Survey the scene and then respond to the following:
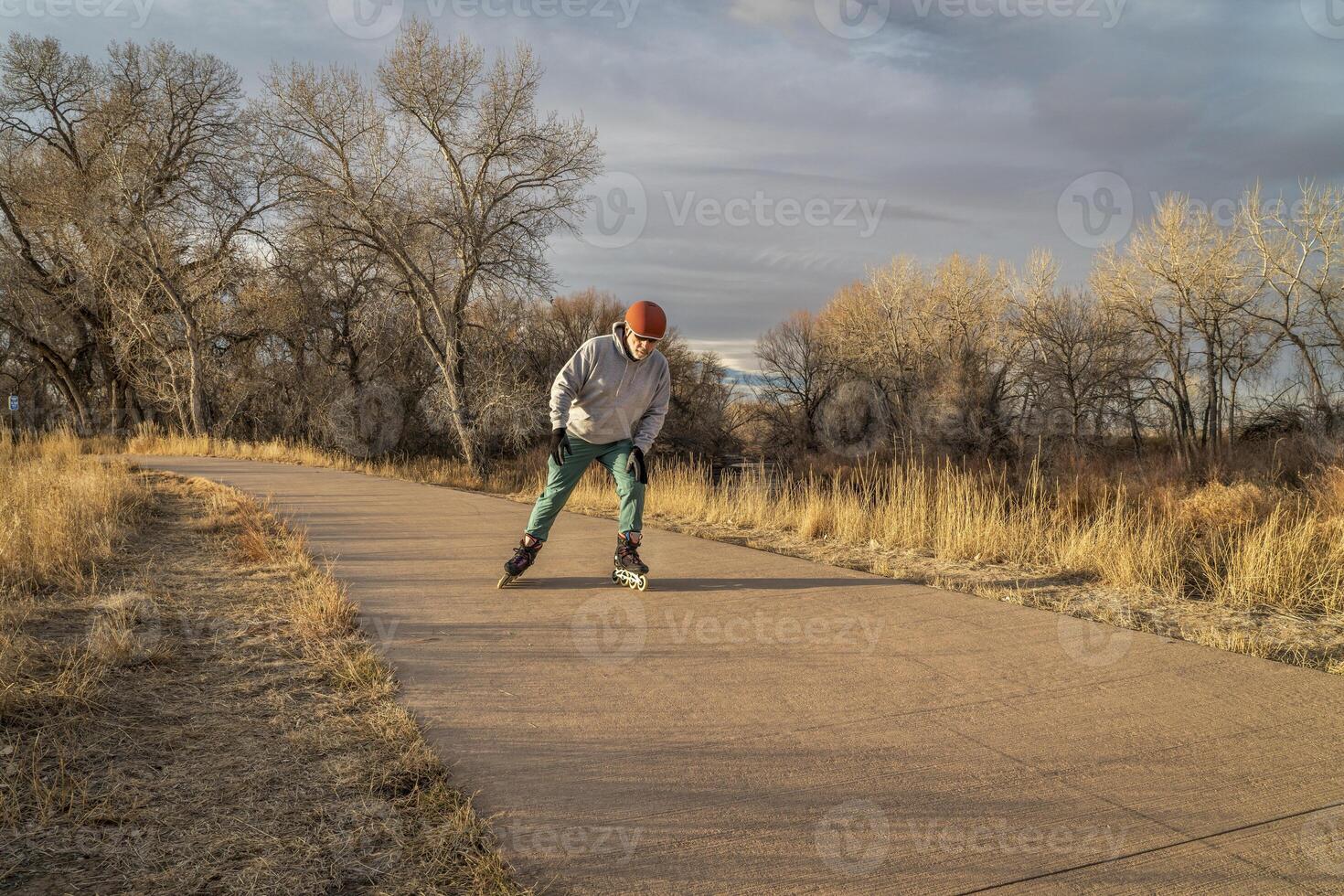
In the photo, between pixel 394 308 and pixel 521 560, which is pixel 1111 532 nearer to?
pixel 521 560

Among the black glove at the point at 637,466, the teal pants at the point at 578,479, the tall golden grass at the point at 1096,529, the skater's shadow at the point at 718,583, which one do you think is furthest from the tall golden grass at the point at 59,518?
the tall golden grass at the point at 1096,529

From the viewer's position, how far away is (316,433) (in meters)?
33.7

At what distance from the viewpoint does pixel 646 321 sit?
612cm

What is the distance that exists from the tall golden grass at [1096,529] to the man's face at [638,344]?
11.6ft

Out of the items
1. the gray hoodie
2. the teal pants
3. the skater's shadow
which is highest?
the gray hoodie

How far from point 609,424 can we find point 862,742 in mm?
3496

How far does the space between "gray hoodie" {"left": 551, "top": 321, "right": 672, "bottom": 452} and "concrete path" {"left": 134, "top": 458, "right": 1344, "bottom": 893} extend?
1.26 meters

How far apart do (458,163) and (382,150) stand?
1.94m

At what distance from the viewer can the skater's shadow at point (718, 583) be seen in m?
6.52

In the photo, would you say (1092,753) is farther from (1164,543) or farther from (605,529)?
(605,529)

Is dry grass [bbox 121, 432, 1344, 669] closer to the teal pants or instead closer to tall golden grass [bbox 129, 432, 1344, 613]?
tall golden grass [bbox 129, 432, 1344, 613]

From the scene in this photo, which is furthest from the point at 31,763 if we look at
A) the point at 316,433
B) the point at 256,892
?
the point at 316,433

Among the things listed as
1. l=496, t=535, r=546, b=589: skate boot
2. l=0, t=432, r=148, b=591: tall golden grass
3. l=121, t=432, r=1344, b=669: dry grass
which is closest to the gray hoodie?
l=496, t=535, r=546, b=589: skate boot

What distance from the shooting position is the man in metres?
6.40
